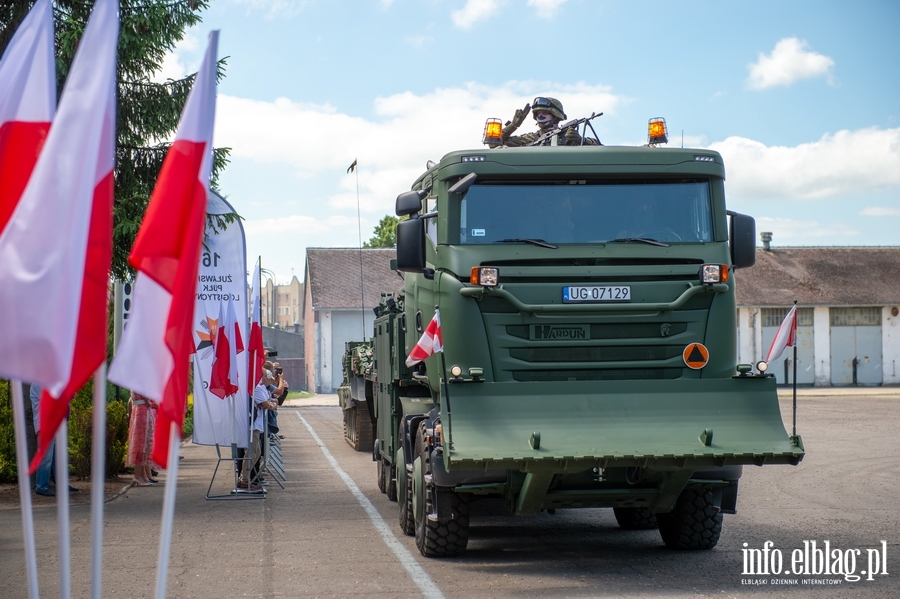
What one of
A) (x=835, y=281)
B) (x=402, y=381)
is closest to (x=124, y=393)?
(x=402, y=381)

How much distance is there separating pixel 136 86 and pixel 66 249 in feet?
36.1

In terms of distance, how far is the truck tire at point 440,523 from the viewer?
836 centimetres

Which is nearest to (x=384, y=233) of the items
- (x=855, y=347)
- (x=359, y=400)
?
(x=855, y=347)

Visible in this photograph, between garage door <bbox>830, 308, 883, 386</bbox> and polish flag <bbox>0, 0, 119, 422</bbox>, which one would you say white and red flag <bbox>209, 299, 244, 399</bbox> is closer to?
polish flag <bbox>0, 0, 119, 422</bbox>

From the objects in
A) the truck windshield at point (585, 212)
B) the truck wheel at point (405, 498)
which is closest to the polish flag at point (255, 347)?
the truck wheel at point (405, 498)

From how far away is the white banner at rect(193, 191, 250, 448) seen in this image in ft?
44.9

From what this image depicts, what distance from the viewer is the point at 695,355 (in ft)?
27.6

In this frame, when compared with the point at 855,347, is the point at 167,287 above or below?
above

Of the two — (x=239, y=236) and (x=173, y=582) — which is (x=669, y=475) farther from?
(x=239, y=236)

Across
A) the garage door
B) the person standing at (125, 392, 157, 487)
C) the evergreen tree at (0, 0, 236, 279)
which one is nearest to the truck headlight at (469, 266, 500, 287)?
the evergreen tree at (0, 0, 236, 279)

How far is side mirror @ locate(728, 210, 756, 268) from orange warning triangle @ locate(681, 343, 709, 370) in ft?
2.66

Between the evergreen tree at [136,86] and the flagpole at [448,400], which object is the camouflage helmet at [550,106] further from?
the evergreen tree at [136,86]

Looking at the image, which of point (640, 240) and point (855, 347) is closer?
point (640, 240)

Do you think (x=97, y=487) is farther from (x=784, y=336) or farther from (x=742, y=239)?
(x=784, y=336)
